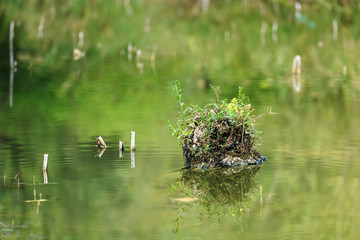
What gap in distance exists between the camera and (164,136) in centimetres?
1406

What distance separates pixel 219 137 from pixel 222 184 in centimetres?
81

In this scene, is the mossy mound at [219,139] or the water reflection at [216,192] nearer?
the water reflection at [216,192]

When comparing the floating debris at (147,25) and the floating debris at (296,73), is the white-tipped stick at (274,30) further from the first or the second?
the floating debris at (296,73)

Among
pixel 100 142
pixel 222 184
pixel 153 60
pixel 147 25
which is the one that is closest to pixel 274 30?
pixel 147 25

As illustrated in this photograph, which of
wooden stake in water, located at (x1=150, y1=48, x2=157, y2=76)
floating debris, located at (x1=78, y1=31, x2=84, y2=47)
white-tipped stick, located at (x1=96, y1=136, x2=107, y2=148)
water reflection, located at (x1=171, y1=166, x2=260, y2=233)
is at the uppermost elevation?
floating debris, located at (x1=78, y1=31, x2=84, y2=47)

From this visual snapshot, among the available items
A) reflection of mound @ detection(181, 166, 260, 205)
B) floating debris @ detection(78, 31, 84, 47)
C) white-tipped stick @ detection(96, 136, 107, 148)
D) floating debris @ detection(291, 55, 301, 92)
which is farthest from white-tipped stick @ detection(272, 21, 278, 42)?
reflection of mound @ detection(181, 166, 260, 205)

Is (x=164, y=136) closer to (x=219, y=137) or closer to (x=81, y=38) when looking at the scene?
(x=219, y=137)

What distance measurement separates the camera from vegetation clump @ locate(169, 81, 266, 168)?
11.2m

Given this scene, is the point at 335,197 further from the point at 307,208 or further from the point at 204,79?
the point at 204,79

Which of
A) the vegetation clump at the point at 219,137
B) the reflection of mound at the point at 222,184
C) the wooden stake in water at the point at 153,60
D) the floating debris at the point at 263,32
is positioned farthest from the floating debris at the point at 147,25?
the reflection of mound at the point at 222,184

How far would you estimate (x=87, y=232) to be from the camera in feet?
28.7

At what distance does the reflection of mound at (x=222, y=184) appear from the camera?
1025 cm

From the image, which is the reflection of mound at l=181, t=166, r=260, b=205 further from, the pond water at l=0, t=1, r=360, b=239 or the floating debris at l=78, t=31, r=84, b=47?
the floating debris at l=78, t=31, r=84, b=47

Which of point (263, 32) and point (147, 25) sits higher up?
point (147, 25)
